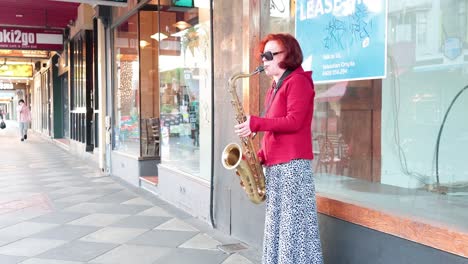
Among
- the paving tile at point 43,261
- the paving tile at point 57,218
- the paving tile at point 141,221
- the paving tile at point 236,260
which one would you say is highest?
the paving tile at point 236,260

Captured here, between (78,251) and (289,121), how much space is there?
2.64 metres

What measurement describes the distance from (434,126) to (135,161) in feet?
16.5

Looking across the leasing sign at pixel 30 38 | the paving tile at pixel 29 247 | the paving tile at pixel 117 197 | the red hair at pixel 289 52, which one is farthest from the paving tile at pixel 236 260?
the leasing sign at pixel 30 38

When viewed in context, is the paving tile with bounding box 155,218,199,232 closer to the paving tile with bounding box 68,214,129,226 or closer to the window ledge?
the paving tile with bounding box 68,214,129,226

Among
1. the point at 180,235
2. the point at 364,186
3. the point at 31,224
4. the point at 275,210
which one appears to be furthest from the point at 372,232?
the point at 31,224

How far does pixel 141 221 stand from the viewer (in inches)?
210

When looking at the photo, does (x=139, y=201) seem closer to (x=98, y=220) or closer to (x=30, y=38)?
(x=98, y=220)

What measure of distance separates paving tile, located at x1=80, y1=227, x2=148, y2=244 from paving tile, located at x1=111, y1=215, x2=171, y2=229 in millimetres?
147

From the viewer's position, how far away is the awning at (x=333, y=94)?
367cm

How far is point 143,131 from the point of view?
25.9 feet

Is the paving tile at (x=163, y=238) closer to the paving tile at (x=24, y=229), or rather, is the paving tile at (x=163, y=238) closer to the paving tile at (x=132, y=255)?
the paving tile at (x=132, y=255)

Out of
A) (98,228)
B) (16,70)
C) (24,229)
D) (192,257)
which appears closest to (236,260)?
(192,257)

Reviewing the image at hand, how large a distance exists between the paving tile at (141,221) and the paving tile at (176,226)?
9 centimetres

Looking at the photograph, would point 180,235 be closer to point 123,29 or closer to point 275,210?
point 275,210
